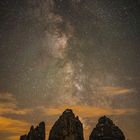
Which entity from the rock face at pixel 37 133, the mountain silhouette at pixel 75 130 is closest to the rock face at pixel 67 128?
the mountain silhouette at pixel 75 130

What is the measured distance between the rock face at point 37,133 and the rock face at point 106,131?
16.3 meters

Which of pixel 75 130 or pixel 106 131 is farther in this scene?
pixel 75 130

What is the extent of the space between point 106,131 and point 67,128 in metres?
9.53

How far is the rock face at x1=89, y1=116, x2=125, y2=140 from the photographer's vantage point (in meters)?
62.2

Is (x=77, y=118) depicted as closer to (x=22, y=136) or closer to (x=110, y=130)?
(x=110, y=130)

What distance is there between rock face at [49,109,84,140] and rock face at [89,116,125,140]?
17.4ft

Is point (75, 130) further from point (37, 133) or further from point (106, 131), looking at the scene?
point (37, 133)

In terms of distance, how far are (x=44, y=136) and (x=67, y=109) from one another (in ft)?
37.9

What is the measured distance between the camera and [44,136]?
75625 mm

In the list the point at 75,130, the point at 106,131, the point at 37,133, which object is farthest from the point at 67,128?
the point at 37,133

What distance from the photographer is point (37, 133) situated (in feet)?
244

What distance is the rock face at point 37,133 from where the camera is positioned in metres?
74.0

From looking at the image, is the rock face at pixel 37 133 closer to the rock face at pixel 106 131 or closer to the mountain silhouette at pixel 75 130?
the mountain silhouette at pixel 75 130

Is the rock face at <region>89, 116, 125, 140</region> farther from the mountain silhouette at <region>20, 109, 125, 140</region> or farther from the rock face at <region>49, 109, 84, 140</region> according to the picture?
the rock face at <region>49, 109, 84, 140</region>
